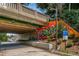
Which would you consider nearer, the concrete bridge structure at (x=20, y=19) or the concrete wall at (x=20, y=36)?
the concrete bridge structure at (x=20, y=19)

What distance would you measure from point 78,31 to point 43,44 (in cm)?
41

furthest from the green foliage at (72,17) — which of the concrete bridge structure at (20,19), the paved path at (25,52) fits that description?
the paved path at (25,52)

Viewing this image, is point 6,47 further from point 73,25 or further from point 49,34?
point 73,25

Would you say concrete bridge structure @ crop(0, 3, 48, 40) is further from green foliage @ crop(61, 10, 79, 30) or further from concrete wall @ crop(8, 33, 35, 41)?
green foliage @ crop(61, 10, 79, 30)

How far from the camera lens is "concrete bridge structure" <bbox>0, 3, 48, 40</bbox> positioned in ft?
11.5

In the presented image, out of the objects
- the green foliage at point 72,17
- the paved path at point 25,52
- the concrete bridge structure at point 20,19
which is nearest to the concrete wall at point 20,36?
the concrete bridge structure at point 20,19

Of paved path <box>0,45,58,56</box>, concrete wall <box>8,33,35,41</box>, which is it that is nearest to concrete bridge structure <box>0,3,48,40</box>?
concrete wall <box>8,33,35,41</box>

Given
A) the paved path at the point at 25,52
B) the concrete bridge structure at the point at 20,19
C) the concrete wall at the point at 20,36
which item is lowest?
Result: the paved path at the point at 25,52

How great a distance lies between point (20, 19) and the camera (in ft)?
11.9

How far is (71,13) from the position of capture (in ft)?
12.0

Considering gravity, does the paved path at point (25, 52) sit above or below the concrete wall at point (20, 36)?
below

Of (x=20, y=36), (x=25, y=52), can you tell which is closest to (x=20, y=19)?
(x=20, y=36)

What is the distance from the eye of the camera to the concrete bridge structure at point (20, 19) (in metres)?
3.51

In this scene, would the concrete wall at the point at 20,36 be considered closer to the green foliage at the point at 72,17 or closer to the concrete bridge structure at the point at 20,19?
the concrete bridge structure at the point at 20,19
